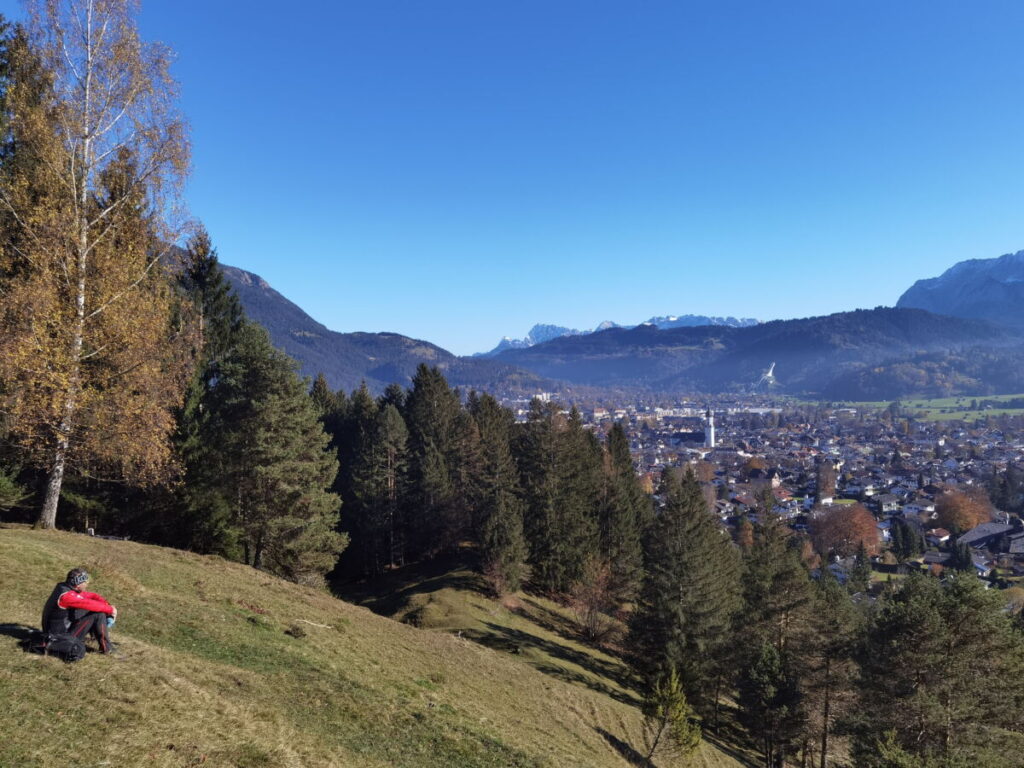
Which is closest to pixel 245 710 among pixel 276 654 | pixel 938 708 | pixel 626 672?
pixel 276 654

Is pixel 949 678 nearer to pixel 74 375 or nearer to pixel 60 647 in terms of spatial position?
pixel 60 647

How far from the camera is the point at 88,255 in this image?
1770 cm

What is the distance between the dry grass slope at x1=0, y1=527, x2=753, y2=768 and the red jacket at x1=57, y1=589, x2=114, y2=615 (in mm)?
869

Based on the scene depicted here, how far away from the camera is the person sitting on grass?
9.33m

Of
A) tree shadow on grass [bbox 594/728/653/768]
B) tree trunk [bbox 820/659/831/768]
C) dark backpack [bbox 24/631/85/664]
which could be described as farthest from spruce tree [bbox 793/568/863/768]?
dark backpack [bbox 24/631/85/664]

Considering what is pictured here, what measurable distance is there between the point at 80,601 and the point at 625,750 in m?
22.3

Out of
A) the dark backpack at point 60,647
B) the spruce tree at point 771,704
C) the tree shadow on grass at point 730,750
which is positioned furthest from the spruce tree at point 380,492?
the dark backpack at point 60,647

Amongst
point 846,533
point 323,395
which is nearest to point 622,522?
point 323,395

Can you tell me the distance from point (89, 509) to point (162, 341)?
13.3 meters

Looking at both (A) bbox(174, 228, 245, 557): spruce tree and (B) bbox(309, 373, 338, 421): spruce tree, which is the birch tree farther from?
(B) bbox(309, 373, 338, 421): spruce tree

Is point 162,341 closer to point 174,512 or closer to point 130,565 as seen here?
point 130,565

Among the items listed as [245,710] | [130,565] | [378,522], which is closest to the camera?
[245,710]

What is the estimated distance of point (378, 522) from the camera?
47188 millimetres

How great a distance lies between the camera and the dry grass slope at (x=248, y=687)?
7980mm
